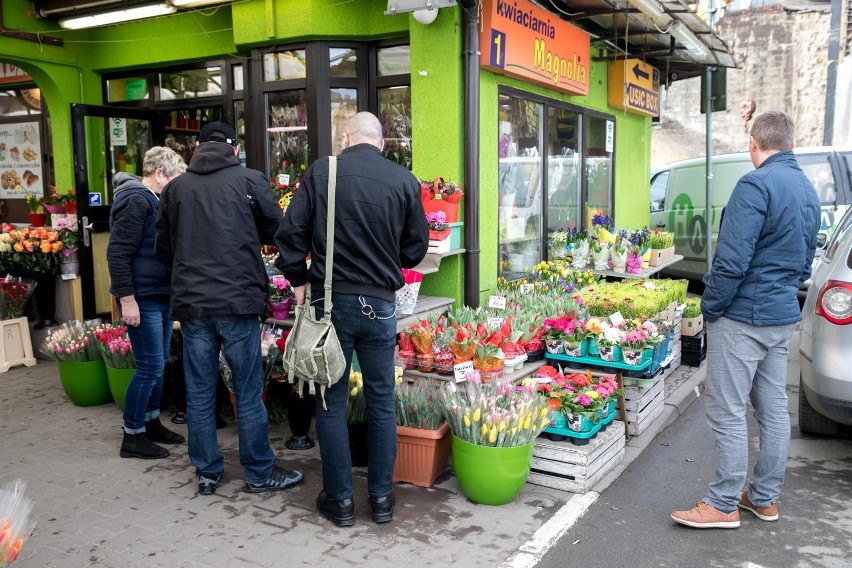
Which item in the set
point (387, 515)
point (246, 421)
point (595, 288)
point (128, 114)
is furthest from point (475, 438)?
point (128, 114)

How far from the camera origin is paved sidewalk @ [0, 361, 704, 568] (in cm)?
350

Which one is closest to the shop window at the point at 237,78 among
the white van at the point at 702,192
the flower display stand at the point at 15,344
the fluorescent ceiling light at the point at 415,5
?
the fluorescent ceiling light at the point at 415,5

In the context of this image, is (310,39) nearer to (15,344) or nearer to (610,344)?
(610,344)

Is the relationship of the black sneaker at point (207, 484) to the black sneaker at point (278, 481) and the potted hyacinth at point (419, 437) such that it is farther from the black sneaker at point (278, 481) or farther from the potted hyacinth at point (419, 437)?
the potted hyacinth at point (419, 437)

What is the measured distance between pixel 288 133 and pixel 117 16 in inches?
78.6

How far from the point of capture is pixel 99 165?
828cm

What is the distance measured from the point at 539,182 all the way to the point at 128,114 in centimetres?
452

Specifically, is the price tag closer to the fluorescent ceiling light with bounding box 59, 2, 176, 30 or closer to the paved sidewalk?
the paved sidewalk

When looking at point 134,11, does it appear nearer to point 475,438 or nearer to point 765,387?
point 475,438

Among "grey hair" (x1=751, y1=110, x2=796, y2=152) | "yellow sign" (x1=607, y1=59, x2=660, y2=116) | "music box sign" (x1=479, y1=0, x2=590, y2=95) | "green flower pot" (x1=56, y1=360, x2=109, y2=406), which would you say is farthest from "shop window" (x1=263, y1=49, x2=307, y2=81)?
"grey hair" (x1=751, y1=110, x2=796, y2=152)

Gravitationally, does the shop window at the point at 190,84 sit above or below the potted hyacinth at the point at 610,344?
above

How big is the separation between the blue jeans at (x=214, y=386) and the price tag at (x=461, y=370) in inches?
46.2

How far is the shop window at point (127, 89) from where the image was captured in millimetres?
8461

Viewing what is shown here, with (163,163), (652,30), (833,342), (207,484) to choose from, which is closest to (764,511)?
(833,342)
